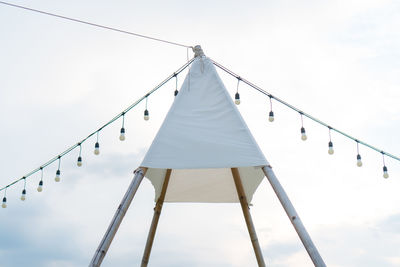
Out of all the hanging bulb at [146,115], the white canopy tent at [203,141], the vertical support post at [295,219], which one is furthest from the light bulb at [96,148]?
the vertical support post at [295,219]

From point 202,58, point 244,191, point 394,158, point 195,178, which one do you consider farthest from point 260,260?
point 202,58

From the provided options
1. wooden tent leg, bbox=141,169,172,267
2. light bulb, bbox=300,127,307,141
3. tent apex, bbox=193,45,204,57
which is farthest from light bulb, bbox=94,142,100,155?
light bulb, bbox=300,127,307,141

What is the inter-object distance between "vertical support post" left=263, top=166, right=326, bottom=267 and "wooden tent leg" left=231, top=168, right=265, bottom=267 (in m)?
2.82

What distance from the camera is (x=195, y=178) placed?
10.6 m

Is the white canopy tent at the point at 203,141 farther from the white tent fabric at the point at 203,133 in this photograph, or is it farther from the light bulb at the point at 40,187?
the light bulb at the point at 40,187

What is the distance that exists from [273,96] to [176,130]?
1.62 meters

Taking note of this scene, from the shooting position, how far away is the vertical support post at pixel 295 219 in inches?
262

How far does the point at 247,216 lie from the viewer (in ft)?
33.3

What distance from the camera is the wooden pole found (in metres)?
6.80

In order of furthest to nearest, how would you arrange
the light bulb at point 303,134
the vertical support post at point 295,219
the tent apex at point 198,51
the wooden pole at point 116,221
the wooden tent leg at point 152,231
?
1. the wooden tent leg at point 152,231
2. the tent apex at point 198,51
3. the light bulb at point 303,134
4. the wooden pole at point 116,221
5. the vertical support post at point 295,219

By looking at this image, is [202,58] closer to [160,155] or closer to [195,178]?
[160,155]

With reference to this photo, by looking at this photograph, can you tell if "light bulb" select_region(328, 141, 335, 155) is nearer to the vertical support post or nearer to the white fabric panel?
the vertical support post

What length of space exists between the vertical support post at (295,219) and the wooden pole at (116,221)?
1707 mm

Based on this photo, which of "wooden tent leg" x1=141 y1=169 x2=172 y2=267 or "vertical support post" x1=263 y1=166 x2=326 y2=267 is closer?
"vertical support post" x1=263 y1=166 x2=326 y2=267
